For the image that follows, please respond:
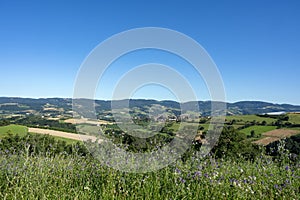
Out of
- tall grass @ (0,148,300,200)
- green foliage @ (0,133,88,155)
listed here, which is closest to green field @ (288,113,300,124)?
tall grass @ (0,148,300,200)

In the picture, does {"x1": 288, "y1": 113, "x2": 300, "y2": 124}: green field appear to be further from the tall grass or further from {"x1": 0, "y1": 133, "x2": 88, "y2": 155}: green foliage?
{"x1": 0, "y1": 133, "x2": 88, "y2": 155}: green foliage

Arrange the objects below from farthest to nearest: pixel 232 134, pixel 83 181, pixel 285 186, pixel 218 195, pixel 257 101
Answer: pixel 257 101
pixel 232 134
pixel 83 181
pixel 285 186
pixel 218 195

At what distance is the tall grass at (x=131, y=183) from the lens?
3.74 metres

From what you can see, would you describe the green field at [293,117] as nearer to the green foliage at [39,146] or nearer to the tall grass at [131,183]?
the tall grass at [131,183]

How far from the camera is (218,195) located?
385 cm

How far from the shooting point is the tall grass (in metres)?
3.74

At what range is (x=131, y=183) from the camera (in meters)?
4.35

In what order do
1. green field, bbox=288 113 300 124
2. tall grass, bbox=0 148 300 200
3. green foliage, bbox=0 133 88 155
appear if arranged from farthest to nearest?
1. green field, bbox=288 113 300 124
2. green foliage, bbox=0 133 88 155
3. tall grass, bbox=0 148 300 200

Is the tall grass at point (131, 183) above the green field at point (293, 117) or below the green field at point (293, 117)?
below

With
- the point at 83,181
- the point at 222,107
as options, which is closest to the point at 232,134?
the point at 222,107

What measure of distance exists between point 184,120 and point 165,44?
167 cm

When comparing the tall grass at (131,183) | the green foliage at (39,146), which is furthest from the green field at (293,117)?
the green foliage at (39,146)

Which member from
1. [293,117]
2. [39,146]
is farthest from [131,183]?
[293,117]

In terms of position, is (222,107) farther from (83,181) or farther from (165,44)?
(83,181)
